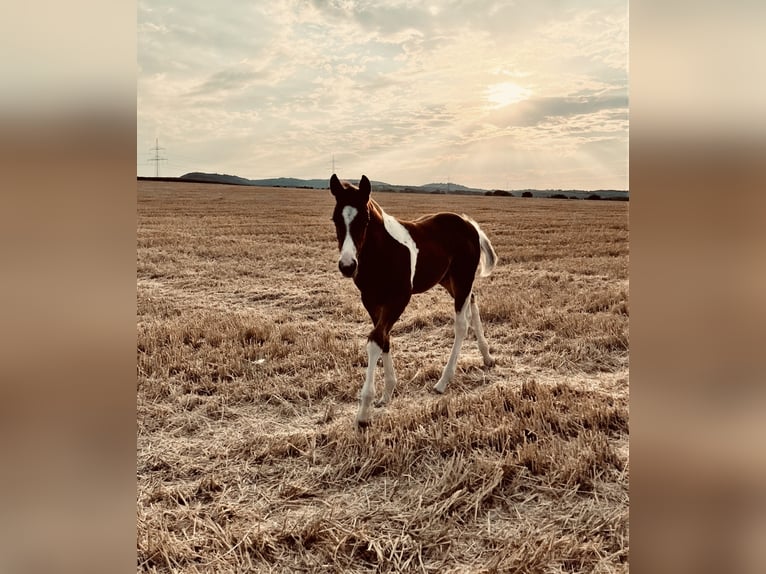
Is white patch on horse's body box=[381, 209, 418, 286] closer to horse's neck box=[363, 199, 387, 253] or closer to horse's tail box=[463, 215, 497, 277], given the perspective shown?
horse's neck box=[363, 199, 387, 253]

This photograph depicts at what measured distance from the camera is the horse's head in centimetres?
367

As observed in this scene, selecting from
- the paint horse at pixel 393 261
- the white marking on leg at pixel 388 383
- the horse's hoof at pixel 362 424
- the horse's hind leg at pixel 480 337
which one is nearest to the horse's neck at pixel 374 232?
the paint horse at pixel 393 261

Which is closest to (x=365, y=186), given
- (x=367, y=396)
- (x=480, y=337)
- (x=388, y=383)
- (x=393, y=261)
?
(x=393, y=261)

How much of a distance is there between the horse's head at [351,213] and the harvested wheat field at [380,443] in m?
1.38

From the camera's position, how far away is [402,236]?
14.4 ft

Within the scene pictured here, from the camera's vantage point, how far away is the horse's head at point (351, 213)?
3673mm

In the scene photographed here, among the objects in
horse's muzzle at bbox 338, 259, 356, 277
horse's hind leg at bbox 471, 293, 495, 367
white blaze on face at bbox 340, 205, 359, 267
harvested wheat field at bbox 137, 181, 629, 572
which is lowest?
harvested wheat field at bbox 137, 181, 629, 572

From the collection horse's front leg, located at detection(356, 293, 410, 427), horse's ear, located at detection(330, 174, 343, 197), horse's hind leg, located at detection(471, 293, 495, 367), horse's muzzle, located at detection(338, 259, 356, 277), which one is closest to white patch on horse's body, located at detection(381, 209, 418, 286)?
horse's front leg, located at detection(356, 293, 410, 427)

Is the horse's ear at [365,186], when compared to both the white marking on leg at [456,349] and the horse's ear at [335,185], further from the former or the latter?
the white marking on leg at [456,349]

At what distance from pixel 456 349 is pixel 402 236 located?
4.24 feet
